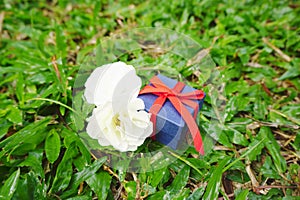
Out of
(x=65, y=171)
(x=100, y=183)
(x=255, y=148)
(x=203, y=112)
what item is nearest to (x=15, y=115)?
(x=65, y=171)

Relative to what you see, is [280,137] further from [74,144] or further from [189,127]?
[74,144]

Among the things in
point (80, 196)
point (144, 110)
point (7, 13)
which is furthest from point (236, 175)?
point (7, 13)

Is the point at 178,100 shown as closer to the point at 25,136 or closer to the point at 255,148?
the point at 255,148

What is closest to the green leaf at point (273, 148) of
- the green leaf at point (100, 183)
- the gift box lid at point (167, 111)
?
the gift box lid at point (167, 111)

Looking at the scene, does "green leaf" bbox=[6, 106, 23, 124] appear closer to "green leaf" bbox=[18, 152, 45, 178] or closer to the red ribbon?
"green leaf" bbox=[18, 152, 45, 178]

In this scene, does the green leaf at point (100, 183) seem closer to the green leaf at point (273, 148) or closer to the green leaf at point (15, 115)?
the green leaf at point (15, 115)
